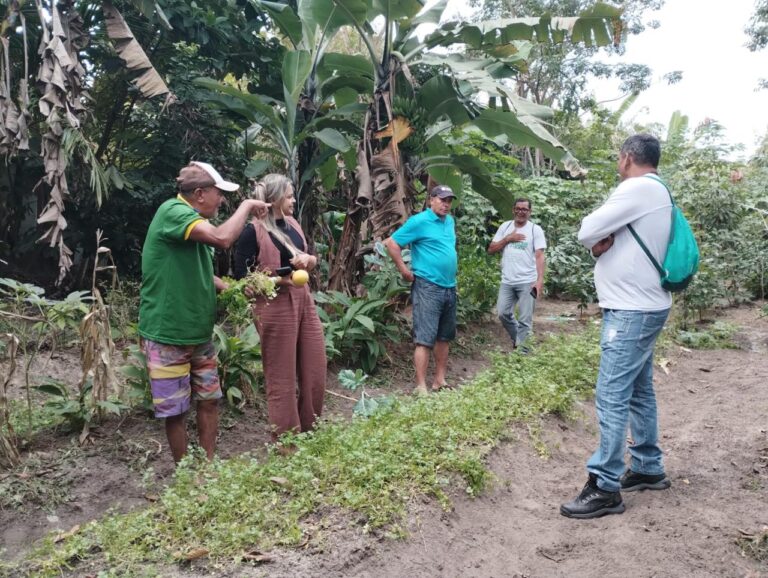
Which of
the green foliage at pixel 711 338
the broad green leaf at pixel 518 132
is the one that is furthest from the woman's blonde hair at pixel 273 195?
the green foliage at pixel 711 338

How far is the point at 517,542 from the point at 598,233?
165cm

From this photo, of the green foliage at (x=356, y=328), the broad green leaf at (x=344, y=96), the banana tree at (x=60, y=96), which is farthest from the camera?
the broad green leaf at (x=344, y=96)

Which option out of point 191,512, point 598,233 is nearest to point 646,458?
point 598,233

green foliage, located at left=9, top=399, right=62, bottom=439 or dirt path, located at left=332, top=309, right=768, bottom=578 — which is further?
green foliage, located at left=9, top=399, right=62, bottom=439

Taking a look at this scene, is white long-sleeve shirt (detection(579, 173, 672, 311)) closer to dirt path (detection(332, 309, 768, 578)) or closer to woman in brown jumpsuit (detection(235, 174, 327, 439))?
dirt path (detection(332, 309, 768, 578))

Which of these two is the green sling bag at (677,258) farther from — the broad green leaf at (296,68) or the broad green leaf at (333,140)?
the broad green leaf at (296,68)

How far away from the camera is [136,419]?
4691 mm

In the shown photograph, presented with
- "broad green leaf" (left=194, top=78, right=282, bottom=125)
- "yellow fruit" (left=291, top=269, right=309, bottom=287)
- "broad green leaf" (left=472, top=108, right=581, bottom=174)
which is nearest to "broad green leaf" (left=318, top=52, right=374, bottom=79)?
"broad green leaf" (left=194, top=78, right=282, bottom=125)

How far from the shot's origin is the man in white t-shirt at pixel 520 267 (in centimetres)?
680

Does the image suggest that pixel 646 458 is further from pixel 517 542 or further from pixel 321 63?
pixel 321 63

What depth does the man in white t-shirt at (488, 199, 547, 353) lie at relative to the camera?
6.80 m

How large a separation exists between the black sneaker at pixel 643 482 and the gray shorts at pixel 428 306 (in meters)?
2.26

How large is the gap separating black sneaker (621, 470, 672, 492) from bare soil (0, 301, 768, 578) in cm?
6

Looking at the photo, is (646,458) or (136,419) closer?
(646,458)
